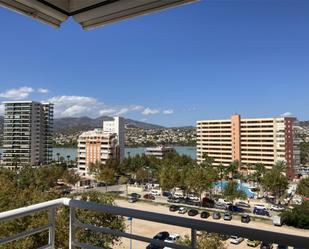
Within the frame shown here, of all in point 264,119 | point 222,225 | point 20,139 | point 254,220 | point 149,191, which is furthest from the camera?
point 20,139

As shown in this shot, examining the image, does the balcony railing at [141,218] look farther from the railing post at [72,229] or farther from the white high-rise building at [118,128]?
the white high-rise building at [118,128]

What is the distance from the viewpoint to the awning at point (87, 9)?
1.15 metres

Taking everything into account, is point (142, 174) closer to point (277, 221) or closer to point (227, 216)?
point (227, 216)

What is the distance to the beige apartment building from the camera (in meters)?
34.6

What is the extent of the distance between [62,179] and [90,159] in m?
8.88

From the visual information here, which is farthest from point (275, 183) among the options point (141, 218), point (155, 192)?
point (141, 218)

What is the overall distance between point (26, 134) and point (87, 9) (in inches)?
1616

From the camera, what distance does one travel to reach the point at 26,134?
3891 cm

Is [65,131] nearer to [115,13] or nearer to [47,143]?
[47,143]

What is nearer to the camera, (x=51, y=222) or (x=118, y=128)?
(x=51, y=222)

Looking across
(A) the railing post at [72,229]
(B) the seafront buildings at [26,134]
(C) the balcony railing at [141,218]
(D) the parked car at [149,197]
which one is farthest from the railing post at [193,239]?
(B) the seafront buildings at [26,134]

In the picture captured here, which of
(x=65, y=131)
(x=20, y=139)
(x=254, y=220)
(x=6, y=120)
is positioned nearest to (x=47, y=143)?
(x=20, y=139)

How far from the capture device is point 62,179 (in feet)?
91.0

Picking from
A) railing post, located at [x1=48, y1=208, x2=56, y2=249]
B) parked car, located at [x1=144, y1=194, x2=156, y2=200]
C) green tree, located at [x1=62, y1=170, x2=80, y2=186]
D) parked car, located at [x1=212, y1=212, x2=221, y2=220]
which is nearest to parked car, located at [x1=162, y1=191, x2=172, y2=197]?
parked car, located at [x1=144, y1=194, x2=156, y2=200]
